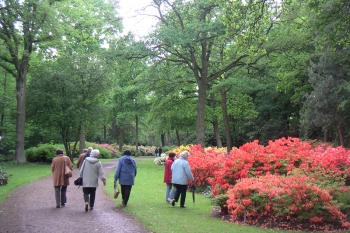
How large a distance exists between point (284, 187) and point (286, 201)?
0.41 m

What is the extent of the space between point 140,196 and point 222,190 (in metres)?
3.06

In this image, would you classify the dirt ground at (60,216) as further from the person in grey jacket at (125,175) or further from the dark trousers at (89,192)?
the person in grey jacket at (125,175)

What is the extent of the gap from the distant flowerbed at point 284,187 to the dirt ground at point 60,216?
2.80 metres

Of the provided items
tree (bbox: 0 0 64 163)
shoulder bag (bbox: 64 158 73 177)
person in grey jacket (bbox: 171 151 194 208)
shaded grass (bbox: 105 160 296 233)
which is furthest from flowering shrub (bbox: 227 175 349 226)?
tree (bbox: 0 0 64 163)

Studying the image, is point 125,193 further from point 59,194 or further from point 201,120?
point 201,120

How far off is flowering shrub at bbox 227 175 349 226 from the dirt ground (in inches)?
104

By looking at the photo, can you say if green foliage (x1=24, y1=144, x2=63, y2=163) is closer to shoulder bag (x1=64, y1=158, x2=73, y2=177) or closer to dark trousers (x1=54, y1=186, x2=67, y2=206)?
dark trousers (x1=54, y1=186, x2=67, y2=206)

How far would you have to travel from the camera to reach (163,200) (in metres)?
11.6

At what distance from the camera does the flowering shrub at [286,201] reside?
26.7ft

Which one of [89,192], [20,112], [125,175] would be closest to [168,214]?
[125,175]

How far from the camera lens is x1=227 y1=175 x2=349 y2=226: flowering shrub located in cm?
814

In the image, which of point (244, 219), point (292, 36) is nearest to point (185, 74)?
point (292, 36)

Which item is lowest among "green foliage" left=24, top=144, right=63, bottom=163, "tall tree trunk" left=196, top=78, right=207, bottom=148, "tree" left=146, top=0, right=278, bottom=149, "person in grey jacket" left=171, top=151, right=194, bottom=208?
"person in grey jacket" left=171, top=151, right=194, bottom=208

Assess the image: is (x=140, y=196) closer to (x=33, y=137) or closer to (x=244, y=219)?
(x=244, y=219)
